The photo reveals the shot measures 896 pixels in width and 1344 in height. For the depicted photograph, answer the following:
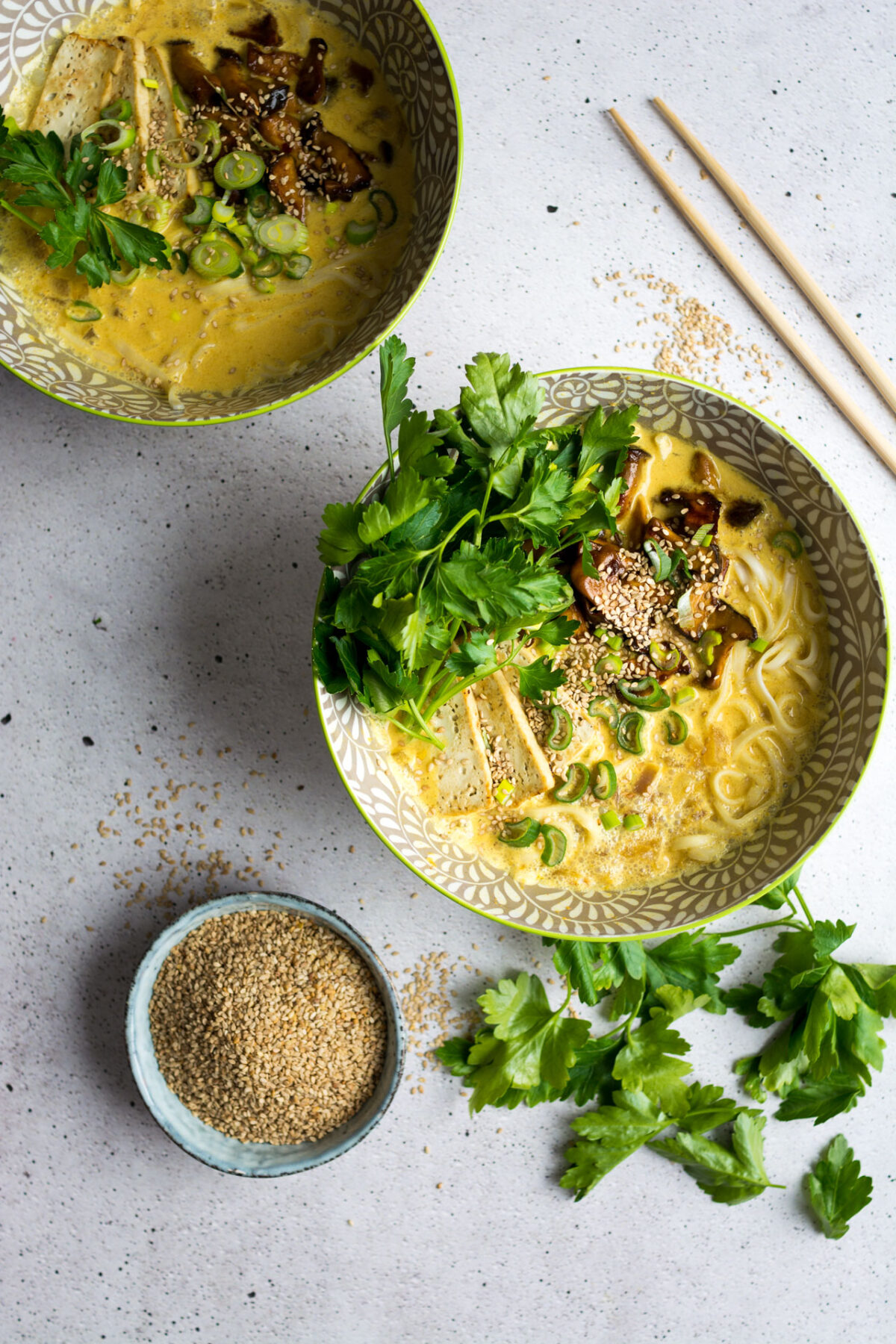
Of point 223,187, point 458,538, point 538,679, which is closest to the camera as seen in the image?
point 458,538

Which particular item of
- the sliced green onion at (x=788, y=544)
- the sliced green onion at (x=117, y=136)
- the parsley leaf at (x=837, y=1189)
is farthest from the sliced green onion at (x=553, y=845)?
the sliced green onion at (x=117, y=136)

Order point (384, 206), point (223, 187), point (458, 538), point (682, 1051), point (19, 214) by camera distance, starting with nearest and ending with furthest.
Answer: point (458, 538), point (19, 214), point (223, 187), point (384, 206), point (682, 1051)

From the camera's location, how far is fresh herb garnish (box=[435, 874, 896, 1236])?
10.2 ft

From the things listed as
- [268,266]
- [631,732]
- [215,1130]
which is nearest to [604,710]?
[631,732]

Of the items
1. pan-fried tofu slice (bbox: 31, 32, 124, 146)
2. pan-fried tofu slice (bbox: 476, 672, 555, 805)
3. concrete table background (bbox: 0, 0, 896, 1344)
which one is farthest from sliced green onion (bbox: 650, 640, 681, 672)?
pan-fried tofu slice (bbox: 31, 32, 124, 146)

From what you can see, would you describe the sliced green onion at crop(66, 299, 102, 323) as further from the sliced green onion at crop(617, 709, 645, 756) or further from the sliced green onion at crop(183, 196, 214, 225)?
the sliced green onion at crop(617, 709, 645, 756)

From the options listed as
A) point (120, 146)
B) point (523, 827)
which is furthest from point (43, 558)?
point (523, 827)

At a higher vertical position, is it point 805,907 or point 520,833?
point 805,907

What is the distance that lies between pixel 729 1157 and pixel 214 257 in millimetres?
3442

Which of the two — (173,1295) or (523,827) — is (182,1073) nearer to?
(173,1295)

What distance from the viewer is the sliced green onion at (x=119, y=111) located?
9.73 feet

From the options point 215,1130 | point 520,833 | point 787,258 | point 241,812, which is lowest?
point 215,1130

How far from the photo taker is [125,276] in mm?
3002

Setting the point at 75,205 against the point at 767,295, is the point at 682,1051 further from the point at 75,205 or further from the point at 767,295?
the point at 75,205
